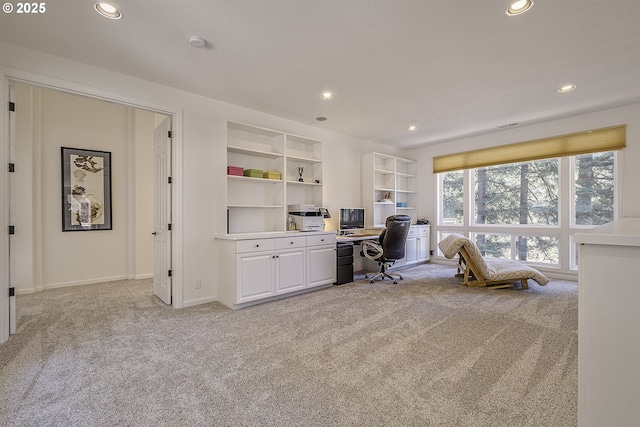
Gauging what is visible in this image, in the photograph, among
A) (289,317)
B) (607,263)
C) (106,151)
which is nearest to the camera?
(607,263)

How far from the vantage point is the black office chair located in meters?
4.34

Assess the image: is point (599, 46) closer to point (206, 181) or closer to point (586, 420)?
point (586, 420)

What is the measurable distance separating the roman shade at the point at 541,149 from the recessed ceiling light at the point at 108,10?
5.71 m

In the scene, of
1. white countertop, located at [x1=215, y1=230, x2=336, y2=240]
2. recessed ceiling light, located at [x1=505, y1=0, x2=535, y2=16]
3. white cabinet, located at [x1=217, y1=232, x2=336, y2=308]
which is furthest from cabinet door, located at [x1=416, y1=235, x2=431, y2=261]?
recessed ceiling light, located at [x1=505, y1=0, x2=535, y2=16]

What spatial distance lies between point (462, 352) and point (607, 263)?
5.47 feet

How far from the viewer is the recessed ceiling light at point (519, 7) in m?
1.96

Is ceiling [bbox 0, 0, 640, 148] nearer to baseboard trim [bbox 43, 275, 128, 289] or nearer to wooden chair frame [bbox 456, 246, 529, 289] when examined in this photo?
wooden chair frame [bbox 456, 246, 529, 289]

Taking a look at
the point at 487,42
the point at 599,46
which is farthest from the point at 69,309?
the point at 599,46

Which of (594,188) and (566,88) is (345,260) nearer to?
(566,88)

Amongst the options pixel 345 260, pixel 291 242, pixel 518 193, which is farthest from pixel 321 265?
pixel 518 193

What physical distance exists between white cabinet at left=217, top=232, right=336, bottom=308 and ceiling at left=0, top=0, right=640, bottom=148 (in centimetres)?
187

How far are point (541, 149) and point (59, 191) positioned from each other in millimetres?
7856

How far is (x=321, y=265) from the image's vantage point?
4.11 metres

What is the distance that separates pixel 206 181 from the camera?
3.58m
